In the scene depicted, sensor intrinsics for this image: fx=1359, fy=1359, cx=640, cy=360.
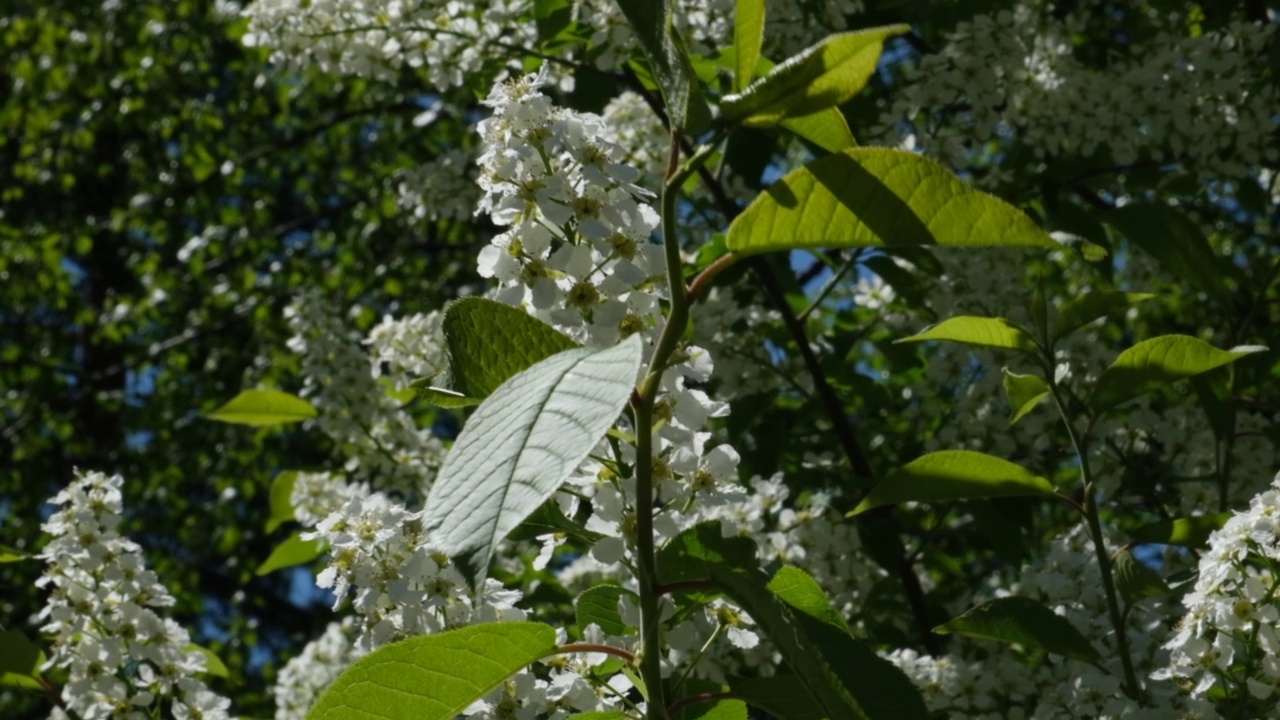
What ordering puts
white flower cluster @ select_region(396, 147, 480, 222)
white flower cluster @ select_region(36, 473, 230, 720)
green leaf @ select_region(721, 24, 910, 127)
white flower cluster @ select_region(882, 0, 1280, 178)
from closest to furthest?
green leaf @ select_region(721, 24, 910, 127)
white flower cluster @ select_region(36, 473, 230, 720)
white flower cluster @ select_region(882, 0, 1280, 178)
white flower cluster @ select_region(396, 147, 480, 222)

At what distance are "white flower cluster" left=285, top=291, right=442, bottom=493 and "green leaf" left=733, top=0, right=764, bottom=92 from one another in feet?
8.22

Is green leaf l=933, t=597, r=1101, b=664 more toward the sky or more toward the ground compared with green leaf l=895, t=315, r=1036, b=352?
more toward the ground

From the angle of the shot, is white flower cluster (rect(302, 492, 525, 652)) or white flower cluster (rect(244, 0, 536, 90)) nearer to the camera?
white flower cluster (rect(302, 492, 525, 652))

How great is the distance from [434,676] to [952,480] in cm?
87

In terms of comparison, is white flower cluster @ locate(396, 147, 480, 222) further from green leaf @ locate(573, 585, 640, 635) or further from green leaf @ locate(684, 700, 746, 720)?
green leaf @ locate(684, 700, 746, 720)

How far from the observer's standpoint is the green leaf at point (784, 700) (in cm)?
140

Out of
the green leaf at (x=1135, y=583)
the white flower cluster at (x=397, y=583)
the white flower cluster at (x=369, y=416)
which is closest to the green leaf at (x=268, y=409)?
the white flower cluster at (x=369, y=416)

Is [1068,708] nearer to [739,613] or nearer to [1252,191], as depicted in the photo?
[739,613]

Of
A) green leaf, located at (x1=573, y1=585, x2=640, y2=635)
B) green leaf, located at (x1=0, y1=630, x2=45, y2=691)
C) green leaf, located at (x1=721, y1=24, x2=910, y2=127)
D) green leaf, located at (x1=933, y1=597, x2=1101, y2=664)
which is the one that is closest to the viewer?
green leaf, located at (x1=721, y1=24, x2=910, y2=127)

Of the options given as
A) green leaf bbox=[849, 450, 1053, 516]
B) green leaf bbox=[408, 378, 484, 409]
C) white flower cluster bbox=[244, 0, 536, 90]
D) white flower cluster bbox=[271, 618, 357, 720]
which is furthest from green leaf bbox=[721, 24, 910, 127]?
white flower cluster bbox=[271, 618, 357, 720]

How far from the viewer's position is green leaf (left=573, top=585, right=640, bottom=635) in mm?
1599

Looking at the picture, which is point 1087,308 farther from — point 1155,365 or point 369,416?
point 369,416

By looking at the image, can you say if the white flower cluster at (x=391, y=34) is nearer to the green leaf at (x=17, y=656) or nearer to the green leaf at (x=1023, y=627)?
the green leaf at (x=17, y=656)

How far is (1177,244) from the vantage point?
2650 mm
